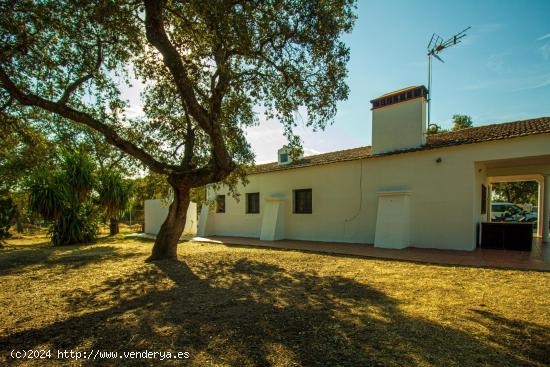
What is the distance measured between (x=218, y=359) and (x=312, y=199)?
11231 millimetres

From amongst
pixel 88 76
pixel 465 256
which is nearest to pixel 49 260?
pixel 88 76

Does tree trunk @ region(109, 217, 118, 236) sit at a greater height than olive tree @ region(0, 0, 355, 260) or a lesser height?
lesser

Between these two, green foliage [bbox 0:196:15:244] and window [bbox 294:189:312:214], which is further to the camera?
window [bbox 294:189:312:214]

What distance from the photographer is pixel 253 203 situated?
1662 centimetres

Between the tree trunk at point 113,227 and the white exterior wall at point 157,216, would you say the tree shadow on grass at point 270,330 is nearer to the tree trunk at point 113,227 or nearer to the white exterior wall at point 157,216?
the white exterior wall at point 157,216

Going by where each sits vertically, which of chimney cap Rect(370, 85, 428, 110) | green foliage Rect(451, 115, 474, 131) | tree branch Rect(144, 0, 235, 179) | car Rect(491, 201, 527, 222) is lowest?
car Rect(491, 201, 527, 222)

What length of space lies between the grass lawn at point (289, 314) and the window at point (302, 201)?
668 centimetres

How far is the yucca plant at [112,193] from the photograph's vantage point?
577 inches

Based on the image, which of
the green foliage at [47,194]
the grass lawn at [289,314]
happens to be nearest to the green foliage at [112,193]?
the green foliage at [47,194]

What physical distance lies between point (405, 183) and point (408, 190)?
0.32 m

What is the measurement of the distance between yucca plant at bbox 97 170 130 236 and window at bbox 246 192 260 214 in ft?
21.0

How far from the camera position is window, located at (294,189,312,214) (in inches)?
556

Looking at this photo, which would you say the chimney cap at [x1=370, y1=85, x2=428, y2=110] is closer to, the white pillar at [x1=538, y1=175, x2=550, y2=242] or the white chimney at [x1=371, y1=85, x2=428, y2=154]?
the white chimney at [x1=371, y1=85, x2=428, y2=154]

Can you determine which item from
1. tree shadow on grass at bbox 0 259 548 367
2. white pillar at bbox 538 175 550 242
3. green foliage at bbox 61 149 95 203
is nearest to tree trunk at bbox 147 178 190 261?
tree shadow on grass at bbox 0 259 548 367
